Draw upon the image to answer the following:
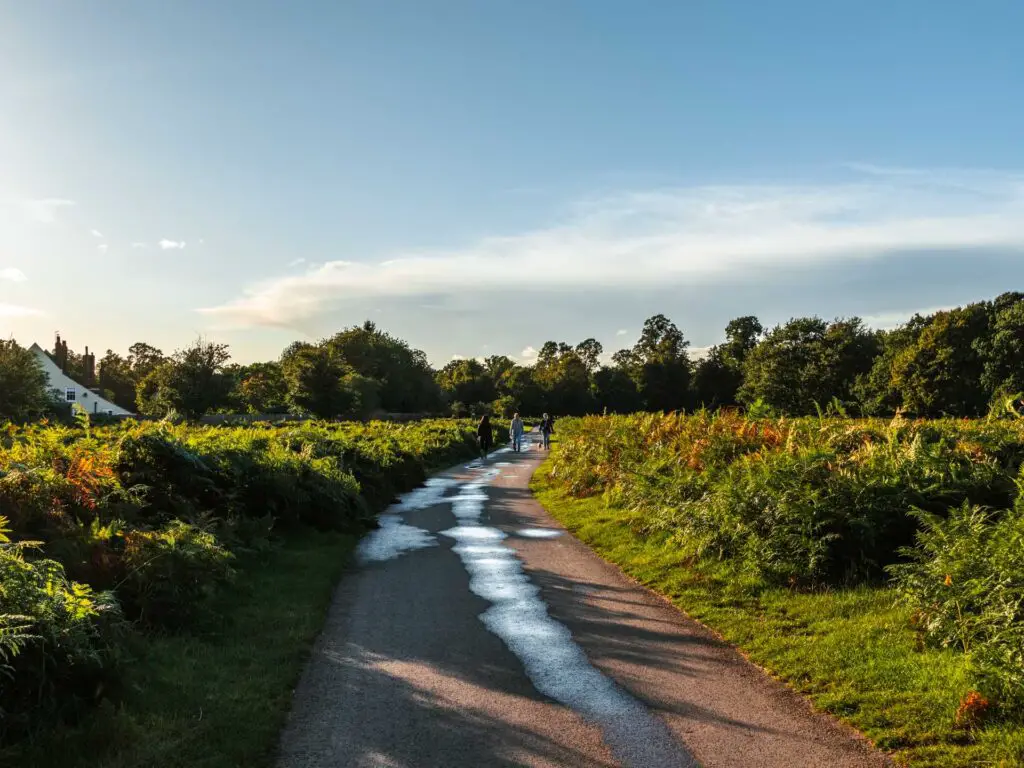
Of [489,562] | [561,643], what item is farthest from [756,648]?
[489,562]

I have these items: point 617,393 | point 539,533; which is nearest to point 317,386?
point 539,533

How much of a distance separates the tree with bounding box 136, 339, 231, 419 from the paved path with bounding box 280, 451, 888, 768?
46065 millimetres

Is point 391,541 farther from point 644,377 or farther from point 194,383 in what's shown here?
point 644,377

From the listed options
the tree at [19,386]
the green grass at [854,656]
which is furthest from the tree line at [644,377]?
the green grass at [854,656]

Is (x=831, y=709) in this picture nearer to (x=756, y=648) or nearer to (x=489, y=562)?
(x=756, y=648)

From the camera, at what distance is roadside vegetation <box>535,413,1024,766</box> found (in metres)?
5.18

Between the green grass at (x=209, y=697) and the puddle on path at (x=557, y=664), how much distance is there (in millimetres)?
2040

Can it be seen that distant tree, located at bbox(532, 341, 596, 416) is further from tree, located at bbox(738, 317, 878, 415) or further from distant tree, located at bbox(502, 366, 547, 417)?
tree, located at bbox(738, 317, 878, 415)

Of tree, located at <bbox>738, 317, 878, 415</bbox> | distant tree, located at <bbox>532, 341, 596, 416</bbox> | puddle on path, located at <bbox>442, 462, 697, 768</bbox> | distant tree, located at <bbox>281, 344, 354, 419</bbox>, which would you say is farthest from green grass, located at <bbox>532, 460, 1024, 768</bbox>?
distant tree, located at <bbox>532, 341, 596, 416</bbox>

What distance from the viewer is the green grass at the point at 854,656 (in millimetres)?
4754

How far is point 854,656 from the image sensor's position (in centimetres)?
623

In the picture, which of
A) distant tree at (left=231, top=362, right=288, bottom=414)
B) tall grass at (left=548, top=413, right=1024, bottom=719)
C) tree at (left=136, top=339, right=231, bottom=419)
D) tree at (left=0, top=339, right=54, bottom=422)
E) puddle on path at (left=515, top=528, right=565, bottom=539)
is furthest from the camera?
distant tree at (left=231, top=362, right=288, bottom=414)

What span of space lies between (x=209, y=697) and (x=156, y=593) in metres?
1.82

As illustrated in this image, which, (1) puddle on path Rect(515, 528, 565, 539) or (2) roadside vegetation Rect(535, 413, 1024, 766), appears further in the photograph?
(1) puddle on path Rect(515, 528, 565, 539)
